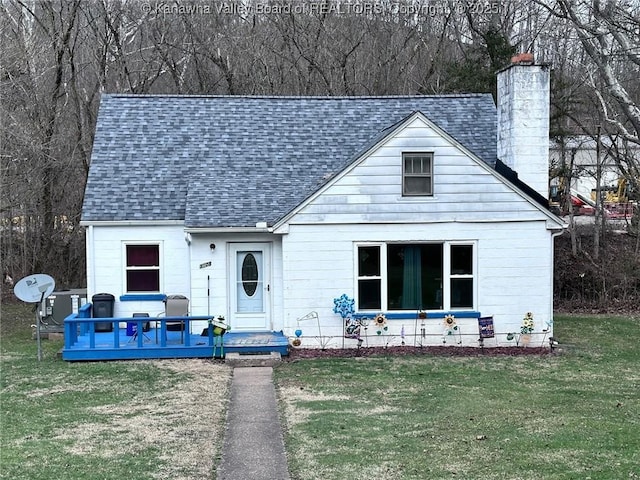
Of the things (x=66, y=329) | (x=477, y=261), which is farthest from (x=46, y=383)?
(x=477, y=261)

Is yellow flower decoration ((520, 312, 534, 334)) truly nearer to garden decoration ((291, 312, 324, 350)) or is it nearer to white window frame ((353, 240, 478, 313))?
white window frame ((353, 240, 478, 313))

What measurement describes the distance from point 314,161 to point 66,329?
23.4 ft

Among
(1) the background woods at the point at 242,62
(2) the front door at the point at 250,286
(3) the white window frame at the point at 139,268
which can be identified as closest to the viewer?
(2) the front door at the point at 250,286

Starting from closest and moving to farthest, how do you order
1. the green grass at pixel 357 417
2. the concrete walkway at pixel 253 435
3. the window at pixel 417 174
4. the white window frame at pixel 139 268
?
the concrete walkway at pixel 253 435
the green grass at pixel 357 417
the window at pixel 417 174
the white window frame at pixel 139 268

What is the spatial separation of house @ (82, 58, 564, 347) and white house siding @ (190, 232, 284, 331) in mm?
32

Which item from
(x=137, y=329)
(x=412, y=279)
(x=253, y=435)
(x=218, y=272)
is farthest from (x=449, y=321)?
(x=253, y=435)

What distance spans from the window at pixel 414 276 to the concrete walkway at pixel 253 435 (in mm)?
3453

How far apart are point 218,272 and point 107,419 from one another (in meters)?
6.46

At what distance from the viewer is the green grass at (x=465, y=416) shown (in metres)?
8.10

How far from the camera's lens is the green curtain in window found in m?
15.9

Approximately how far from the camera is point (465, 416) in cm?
1036

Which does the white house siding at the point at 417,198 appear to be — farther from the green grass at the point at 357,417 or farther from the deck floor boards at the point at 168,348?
the green grass at the point at 357,417

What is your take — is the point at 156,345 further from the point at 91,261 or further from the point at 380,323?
the point at 380,323

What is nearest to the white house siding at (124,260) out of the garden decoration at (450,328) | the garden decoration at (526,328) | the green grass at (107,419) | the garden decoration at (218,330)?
the green grass at (107,419)
